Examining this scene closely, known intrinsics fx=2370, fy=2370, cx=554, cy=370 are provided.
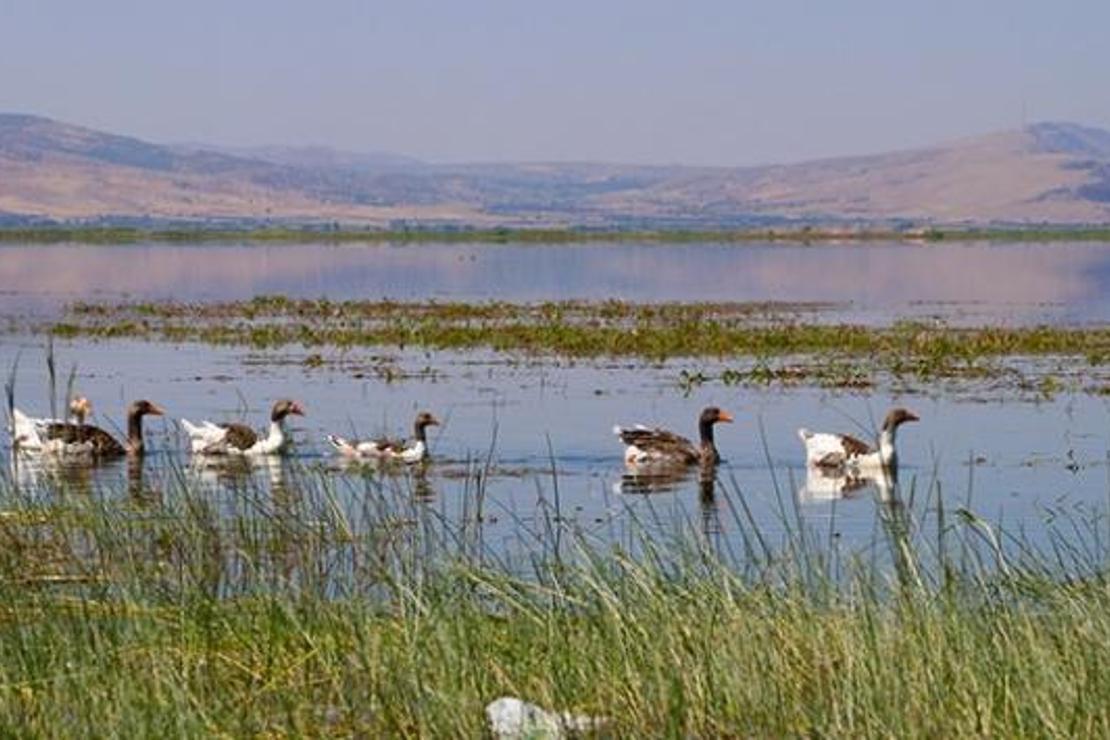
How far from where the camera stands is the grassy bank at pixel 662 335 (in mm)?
37281

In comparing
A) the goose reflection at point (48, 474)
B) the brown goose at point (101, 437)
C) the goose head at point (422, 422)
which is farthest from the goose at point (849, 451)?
the goose reflection at point (48, 474)

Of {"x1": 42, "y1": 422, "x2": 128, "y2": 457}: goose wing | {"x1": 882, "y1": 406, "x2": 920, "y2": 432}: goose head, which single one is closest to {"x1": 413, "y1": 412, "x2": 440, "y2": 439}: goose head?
{"x1": 42, "y1": 422, "x2": 128, "y2": 457}: goose wing

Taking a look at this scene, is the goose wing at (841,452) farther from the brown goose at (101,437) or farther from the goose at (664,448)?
the brown goose at (101,437)

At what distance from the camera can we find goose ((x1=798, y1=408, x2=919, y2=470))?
2477cm

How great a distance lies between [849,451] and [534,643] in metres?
15.0

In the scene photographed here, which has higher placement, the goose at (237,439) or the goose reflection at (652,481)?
the goose at (237,439)

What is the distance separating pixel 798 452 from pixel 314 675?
681 inches

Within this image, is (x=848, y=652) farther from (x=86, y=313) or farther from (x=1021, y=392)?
(x=86, y=313)

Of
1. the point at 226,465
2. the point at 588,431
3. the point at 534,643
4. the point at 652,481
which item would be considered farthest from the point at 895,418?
the point at 534,643

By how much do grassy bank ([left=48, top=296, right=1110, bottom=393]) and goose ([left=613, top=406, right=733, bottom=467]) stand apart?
842 centimetres

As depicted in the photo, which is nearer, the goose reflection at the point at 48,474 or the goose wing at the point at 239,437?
the goose reflection at the point at 48,474

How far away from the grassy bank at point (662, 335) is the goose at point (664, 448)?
842 centimetres

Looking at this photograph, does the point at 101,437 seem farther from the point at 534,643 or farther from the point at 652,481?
the point at 534,643

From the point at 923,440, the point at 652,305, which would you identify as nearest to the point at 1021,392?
the point at 923,440
